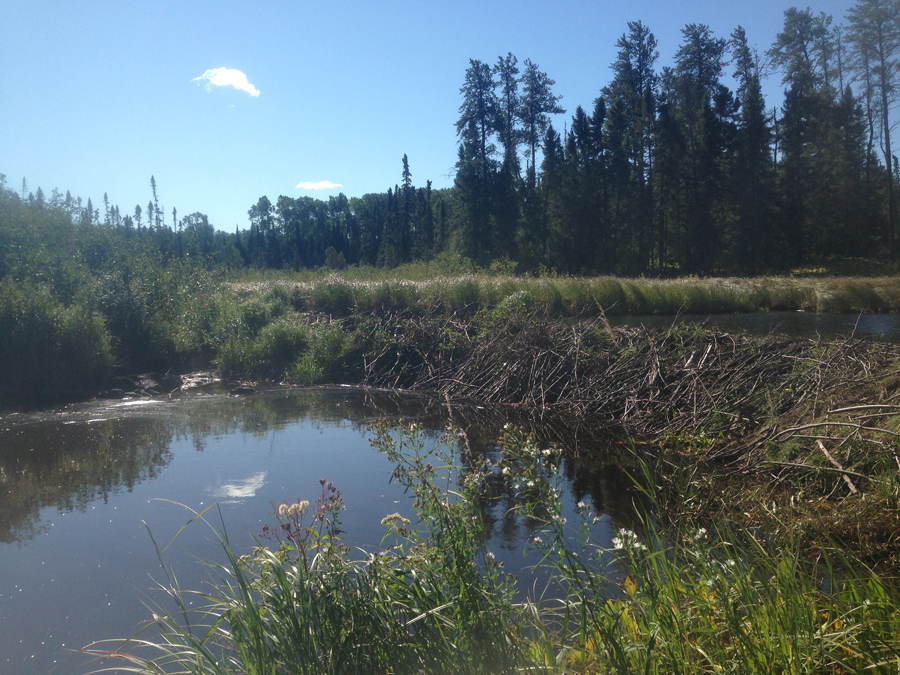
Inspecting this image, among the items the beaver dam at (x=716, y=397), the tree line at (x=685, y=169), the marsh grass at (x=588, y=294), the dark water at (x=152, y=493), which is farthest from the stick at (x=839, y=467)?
the tree line at (x=685, y=169)

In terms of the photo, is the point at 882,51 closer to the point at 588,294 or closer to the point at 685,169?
the point at 685,169

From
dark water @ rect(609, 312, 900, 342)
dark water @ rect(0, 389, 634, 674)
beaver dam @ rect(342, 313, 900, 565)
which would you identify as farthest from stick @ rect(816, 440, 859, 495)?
dark water @ rect(609, 312, 900, 342)

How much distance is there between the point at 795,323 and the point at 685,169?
24.9m

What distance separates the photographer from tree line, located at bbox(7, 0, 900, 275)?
3525 centimetres

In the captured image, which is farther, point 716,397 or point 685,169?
point 685,169

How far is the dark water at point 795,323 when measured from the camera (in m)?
14.1

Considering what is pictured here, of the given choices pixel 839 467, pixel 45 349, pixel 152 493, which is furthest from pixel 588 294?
pixel 152 493

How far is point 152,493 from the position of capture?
5.99 metres

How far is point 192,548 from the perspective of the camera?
4.68 metres

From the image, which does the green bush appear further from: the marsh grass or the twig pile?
the twig pile

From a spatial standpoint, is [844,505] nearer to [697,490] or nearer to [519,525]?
[697,490]

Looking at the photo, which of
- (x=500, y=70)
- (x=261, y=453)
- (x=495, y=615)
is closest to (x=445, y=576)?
(x=495, y=615)

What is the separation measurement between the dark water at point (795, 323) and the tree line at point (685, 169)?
19048mm

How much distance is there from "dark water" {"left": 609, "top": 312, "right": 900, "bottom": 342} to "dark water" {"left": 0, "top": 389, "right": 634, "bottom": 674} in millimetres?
7467
